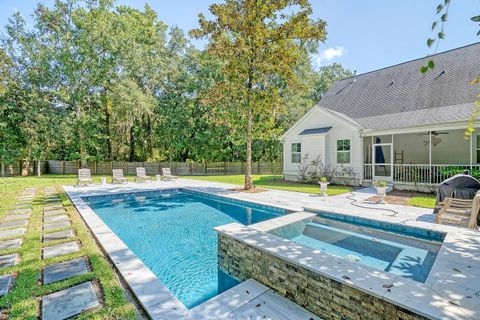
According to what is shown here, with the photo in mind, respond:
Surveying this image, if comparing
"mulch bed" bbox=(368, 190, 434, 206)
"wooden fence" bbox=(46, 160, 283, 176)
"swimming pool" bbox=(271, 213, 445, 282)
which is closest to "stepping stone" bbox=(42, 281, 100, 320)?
"swimming pool" bbox=(271, 213, 445, 282)

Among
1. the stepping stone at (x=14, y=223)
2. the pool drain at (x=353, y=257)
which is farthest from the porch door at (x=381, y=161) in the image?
the stepping stone at (x=14, y=223)

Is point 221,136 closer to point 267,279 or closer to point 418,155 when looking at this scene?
point 418,155

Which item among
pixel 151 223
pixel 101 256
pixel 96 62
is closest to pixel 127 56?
pixel 96 62

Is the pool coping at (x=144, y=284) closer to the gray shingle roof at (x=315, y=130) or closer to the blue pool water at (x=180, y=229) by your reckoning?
the blue pool water at (x=180, y=229)

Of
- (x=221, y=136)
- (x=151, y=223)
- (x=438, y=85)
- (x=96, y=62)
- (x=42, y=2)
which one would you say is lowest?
(x=151, y=223)

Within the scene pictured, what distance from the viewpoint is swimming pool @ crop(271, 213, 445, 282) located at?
4.42 metres

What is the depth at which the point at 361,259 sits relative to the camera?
4.64 meters

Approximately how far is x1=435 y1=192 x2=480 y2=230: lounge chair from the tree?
7718mm

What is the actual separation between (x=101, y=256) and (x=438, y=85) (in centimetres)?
1742

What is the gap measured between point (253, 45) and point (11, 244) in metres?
11.2

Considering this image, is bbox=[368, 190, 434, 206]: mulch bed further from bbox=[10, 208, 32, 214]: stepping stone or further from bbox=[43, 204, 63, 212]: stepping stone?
bbox=[10, 208, 32, 214]: stepping stone

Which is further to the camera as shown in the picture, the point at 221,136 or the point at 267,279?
the point at 221,136

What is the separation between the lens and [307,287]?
10.2 feet

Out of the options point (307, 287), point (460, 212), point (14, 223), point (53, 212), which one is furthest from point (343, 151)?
point (14, 223)
